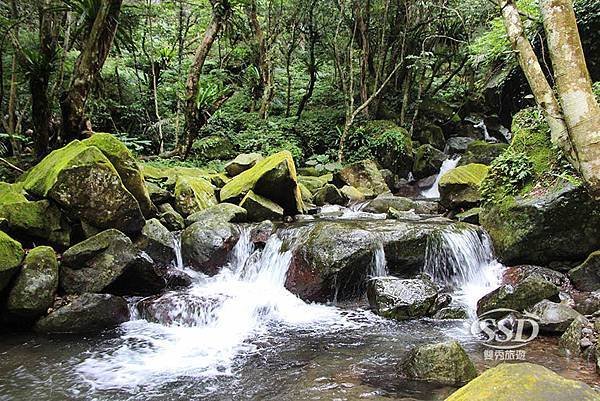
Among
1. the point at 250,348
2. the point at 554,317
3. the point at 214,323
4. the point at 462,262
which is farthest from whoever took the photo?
the point at 462,262

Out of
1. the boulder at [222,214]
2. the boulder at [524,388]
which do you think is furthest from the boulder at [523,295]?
the boulder at [222,214]

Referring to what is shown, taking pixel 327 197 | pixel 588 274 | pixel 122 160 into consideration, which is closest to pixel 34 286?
pixel 122 160

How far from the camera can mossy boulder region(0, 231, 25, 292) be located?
5.29 meters

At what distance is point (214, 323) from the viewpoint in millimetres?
6031

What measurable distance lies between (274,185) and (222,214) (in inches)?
56.0

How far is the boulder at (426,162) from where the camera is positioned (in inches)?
615

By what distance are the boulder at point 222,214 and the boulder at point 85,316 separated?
9.77 feet

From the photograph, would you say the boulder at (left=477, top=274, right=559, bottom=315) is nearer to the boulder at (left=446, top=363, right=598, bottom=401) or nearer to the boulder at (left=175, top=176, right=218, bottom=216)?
the boulder at (left=446, top=363, right=598, bottom=401)

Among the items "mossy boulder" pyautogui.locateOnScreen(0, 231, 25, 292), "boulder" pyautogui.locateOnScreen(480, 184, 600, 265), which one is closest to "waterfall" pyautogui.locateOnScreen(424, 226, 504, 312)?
"boulder" pyautogui.locateOnScreen(480, 184, 600, 265)

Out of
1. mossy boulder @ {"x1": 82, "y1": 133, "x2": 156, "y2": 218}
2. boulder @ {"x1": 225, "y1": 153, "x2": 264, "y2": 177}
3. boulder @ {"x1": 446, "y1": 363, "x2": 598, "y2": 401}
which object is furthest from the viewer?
boulder @ {"x1": 225, "y1": 153, "x2": 264, "y2": 177}

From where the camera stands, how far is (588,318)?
5223 millimetres

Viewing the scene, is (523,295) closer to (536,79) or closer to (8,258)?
(536,79)

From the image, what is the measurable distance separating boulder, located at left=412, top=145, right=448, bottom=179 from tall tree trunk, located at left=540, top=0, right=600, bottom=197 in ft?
40.7

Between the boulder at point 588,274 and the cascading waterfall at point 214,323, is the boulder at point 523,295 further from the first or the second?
the cascading waterfall at point 214,323
